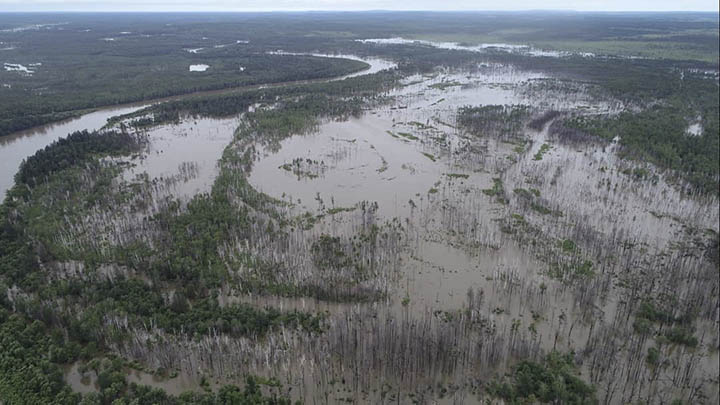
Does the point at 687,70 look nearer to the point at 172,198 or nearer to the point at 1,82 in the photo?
the point at 172,198

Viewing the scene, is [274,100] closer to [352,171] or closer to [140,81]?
[140,81]

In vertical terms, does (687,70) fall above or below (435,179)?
above

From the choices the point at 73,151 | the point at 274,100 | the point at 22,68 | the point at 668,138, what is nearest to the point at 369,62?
the point at 274,100

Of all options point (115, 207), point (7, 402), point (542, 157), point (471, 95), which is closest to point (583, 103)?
point (471, 95)

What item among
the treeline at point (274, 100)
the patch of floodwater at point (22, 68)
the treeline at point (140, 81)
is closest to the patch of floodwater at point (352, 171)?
the treeline at point (274, 100)

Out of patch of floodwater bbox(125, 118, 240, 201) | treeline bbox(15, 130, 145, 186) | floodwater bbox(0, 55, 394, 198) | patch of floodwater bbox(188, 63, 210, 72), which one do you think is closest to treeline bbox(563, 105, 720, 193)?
patch of floodwater bbox(125, 118, 240, 201)

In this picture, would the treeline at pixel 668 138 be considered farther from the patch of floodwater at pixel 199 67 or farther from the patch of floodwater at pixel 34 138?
the patch of floodwater at pixel 199 67
